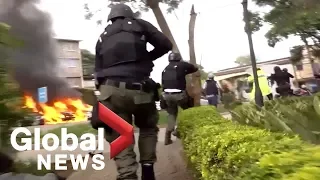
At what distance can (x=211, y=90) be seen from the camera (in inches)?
238

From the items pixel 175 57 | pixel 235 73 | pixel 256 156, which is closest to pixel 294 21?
pixel 235 73

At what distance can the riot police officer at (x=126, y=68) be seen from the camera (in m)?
2.31

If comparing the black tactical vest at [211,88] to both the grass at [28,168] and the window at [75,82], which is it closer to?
the window at [75,82]

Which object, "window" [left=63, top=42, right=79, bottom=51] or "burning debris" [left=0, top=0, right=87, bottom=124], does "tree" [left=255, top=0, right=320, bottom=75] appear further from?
"burning debris" [left=0, top=0, right=87, bottom=124]

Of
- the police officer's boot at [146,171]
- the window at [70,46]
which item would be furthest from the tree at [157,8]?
the police officer's boot at [146,171]

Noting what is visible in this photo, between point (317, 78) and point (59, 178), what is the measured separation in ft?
20.4

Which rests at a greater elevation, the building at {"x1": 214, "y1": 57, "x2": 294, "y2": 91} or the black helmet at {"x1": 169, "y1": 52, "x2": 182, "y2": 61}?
the building at {"x1": 214, "y1": 57, "x2": 294, "y2": 91}

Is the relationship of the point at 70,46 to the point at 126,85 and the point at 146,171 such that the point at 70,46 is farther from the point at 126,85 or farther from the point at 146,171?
the point at 146,171

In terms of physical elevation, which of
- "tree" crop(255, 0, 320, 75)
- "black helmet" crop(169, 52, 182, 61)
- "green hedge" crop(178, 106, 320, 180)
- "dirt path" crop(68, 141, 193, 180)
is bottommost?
"dirt path" crop(68, 141, 193, 180)

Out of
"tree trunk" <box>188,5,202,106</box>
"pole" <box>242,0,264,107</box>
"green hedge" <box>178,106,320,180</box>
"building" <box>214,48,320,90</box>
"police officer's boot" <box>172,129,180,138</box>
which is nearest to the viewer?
"green hedge" <box>178,106,320,180</box>

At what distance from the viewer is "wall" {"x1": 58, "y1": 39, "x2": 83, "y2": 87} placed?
2941mm

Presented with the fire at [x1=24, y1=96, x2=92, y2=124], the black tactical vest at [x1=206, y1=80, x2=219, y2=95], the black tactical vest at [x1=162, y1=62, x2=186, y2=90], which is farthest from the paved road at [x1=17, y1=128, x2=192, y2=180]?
the black tactical vest at [x1=206, y1=80, x2=219, y2=95]

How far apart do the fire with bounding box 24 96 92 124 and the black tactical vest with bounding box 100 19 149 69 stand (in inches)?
17.0

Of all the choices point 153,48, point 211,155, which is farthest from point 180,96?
point 211,155
